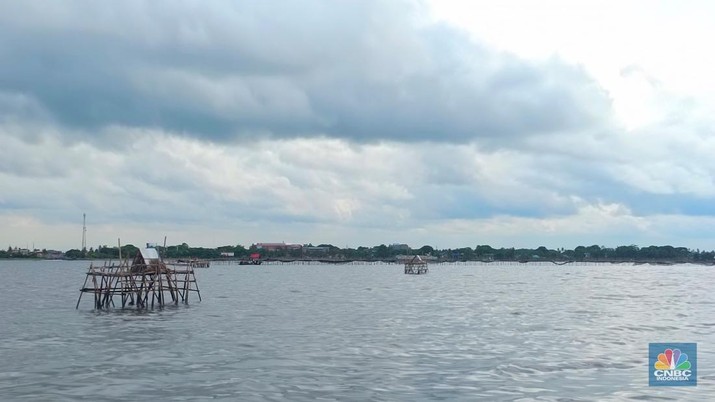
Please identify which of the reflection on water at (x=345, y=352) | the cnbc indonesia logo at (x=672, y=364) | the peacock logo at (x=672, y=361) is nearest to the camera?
the reflection on water at (x=345, y=352)

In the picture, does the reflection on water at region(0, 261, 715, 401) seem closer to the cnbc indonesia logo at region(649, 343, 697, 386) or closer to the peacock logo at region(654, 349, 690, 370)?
the cnbc indonesia logo at region(649, 343, 697, 386)

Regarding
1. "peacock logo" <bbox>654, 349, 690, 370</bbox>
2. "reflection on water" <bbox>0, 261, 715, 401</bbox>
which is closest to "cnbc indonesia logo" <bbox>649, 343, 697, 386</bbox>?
"peacock logo" <bbox>654, 349, 690, 370</bbox>

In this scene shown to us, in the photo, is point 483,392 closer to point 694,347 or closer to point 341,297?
point 694,347

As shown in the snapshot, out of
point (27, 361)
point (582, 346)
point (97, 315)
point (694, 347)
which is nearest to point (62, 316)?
point (97, 315)

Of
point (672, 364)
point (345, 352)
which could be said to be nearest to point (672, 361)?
point (672, 364)

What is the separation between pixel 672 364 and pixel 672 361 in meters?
0.85

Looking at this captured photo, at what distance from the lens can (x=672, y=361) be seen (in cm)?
3244

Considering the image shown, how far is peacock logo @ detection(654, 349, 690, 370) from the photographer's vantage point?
30.8 m

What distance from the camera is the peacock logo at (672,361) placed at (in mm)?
30797

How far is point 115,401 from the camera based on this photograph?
2417cm

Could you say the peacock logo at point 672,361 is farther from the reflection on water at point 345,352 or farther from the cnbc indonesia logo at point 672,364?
the reflection on water at point 345,352

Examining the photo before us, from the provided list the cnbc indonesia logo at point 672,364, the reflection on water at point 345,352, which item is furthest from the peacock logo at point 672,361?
the reflection on water at point 345,352

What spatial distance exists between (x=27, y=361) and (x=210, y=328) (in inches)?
545

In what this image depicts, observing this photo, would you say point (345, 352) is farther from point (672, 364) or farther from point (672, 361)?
point (672, 361)
